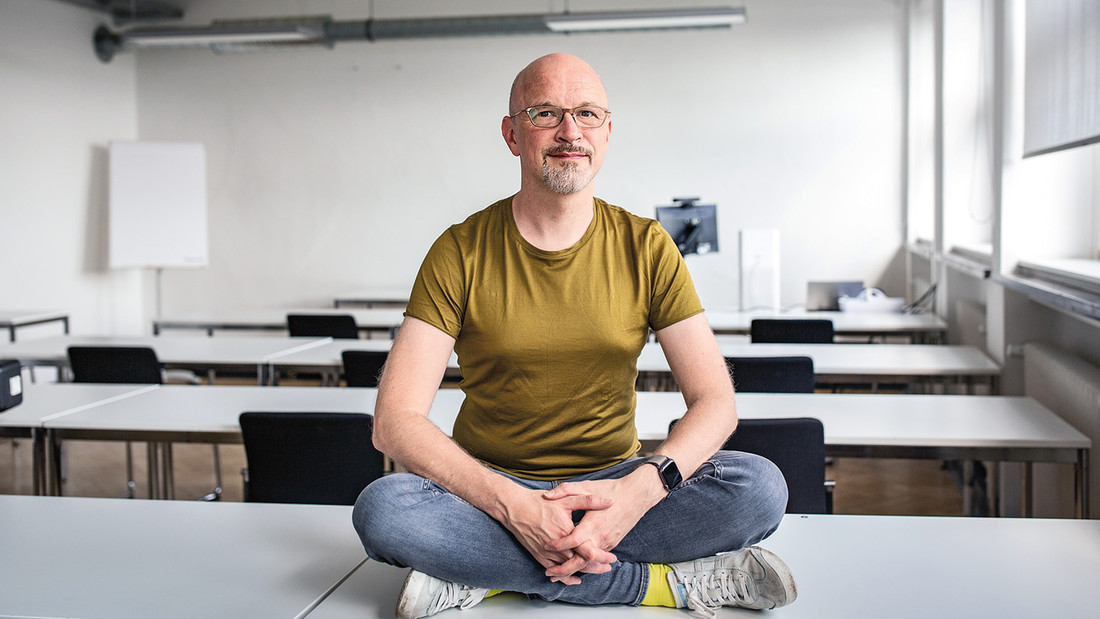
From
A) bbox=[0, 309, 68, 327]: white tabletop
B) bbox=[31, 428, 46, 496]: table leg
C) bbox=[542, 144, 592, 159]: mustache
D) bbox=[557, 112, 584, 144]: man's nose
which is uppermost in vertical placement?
bbox=[557, 112, 584, 144]: man's nose

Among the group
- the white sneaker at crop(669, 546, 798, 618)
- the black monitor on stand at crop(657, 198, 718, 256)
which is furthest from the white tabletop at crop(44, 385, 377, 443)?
the black monitor on stand at crop(657, 198, 718, 256)

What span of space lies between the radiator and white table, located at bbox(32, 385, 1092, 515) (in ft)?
0.31

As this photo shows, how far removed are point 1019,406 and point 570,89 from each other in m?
1.96

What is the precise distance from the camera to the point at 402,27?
7.59 meters

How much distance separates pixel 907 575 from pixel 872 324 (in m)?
3.80

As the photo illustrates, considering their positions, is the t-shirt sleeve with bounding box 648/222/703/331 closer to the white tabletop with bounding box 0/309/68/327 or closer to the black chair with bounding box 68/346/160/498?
the black chair with bounding box 68/346/160/498

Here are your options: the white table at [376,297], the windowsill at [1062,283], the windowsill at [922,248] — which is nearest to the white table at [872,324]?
the windowsill at [922,248]

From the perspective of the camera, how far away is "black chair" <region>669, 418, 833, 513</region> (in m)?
2.15

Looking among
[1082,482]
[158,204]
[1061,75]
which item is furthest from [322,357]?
[158,204]

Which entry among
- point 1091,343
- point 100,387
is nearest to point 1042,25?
point 1091,343

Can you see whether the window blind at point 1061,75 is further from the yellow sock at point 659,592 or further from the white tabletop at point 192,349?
the white tabletop at point 192,349

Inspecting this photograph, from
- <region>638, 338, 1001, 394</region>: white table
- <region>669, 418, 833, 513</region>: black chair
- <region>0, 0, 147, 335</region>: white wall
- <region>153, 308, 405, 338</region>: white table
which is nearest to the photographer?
<region>669, 418, 833, 513</region>: black chair

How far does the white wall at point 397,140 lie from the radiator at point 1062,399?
4.56m

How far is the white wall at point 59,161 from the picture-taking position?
291 inches
